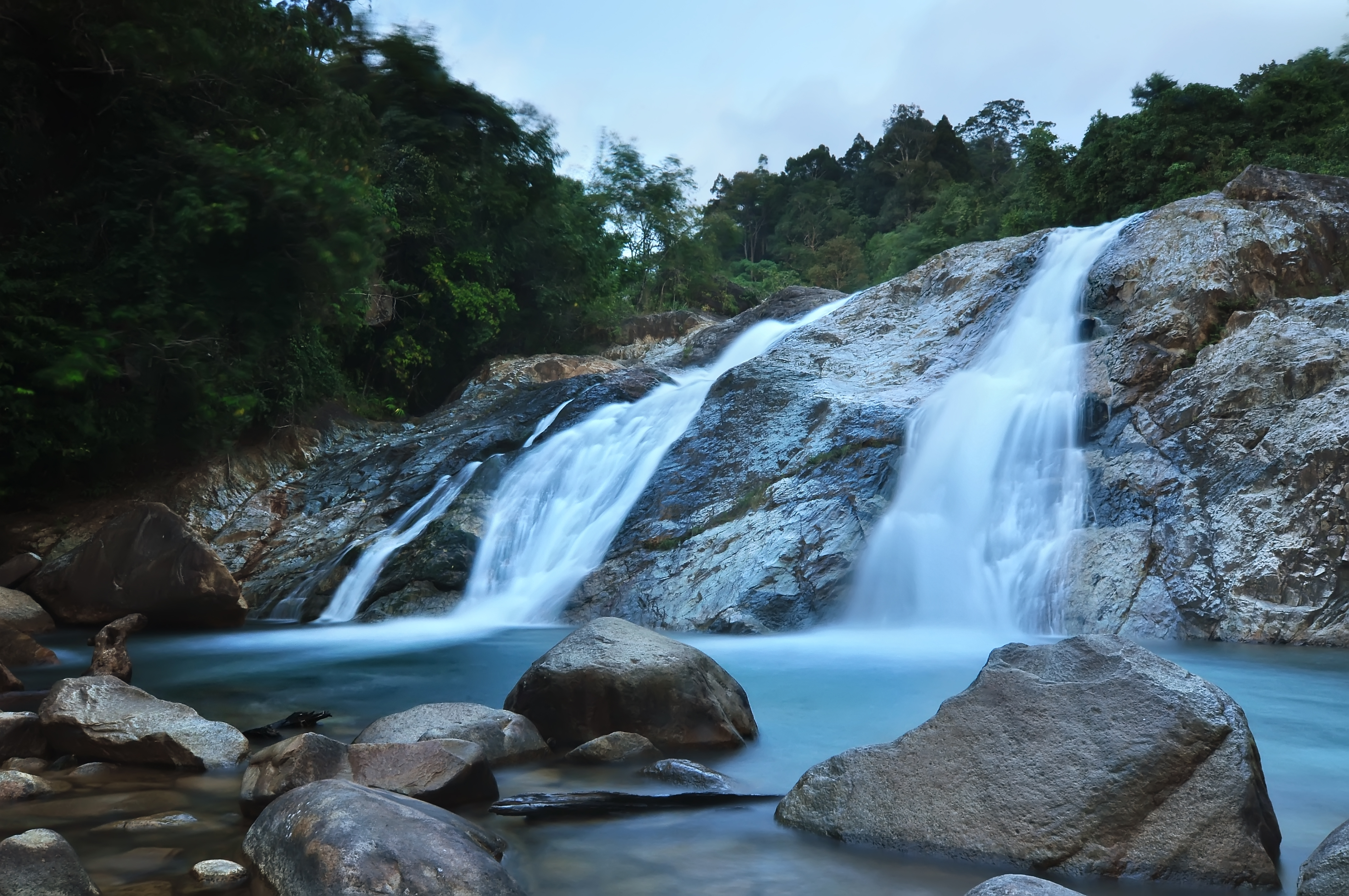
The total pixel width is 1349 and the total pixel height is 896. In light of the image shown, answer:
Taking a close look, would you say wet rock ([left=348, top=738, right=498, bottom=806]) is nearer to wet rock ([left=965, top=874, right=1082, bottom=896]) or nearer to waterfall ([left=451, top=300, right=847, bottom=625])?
wet rock ([left=965, top=874, right=1082, bottom=896])

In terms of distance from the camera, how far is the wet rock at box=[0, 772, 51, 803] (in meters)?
4.27

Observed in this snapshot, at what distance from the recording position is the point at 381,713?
20.8 feet

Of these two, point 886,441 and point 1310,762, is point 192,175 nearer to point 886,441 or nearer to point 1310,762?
point 886,441

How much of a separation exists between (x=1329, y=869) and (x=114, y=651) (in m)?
7.46

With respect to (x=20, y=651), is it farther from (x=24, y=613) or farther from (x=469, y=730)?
(x=469, y=730)

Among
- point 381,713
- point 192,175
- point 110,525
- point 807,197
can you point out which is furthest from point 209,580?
point 807,197

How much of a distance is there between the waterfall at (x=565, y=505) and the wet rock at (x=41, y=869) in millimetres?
7819

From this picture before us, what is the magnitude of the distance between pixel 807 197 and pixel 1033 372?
44.8 meters

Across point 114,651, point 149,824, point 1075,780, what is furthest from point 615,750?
point 114,651

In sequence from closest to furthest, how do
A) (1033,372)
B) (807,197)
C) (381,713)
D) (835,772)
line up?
(835,772), (381,713), (1033,372), (807,197)

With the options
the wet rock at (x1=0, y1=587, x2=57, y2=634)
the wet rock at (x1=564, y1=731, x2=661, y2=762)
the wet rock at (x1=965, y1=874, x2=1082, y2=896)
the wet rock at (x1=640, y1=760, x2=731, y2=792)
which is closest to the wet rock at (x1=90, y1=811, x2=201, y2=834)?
the wet rock at (x1=564, y1=731, x2=661, y2=762)

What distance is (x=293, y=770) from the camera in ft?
13.6

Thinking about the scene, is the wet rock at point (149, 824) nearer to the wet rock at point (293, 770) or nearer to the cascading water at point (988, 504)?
the wet rock at point (293, 770)

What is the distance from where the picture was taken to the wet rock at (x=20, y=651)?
804cm
